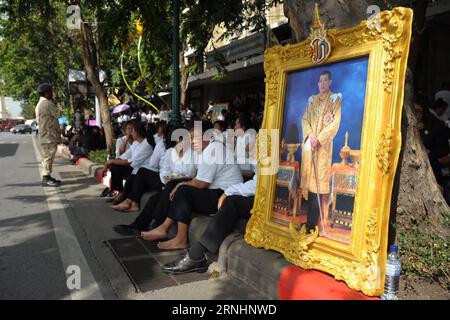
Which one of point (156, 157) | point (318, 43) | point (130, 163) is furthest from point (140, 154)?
point (318, 43)

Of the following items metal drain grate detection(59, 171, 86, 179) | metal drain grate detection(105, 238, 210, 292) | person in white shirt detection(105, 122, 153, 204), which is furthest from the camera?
metal drain grate detection(59, 171, 86, 179)

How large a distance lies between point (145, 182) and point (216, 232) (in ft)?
8.63

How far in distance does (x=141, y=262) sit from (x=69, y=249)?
0.98m

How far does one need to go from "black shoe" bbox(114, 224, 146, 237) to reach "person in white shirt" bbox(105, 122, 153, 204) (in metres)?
1.21

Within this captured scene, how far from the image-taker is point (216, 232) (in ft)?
13.1

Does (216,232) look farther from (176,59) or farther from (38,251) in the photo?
(176,59)

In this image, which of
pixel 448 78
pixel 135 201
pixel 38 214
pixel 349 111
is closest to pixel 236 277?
pixel 349 111

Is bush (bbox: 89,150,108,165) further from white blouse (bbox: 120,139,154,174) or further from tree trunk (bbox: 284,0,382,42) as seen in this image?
tree trunk (bbox: 284,0,382,42)

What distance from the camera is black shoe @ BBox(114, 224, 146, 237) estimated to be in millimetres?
5270

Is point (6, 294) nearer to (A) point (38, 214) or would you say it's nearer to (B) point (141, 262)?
(B) point (141, 262)

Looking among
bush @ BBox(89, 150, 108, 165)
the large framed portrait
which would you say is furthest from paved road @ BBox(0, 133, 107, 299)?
bush @ BBox(89, 150, 108, 165)

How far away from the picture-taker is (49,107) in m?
9.02

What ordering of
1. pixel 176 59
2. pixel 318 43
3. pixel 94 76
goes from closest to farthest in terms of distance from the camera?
pixel 318 43 < pixel 176 59 < pixel 94 76

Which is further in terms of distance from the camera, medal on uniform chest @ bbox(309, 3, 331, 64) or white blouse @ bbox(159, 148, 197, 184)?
white blouse @ bbox(159, 148, 197, 184)
